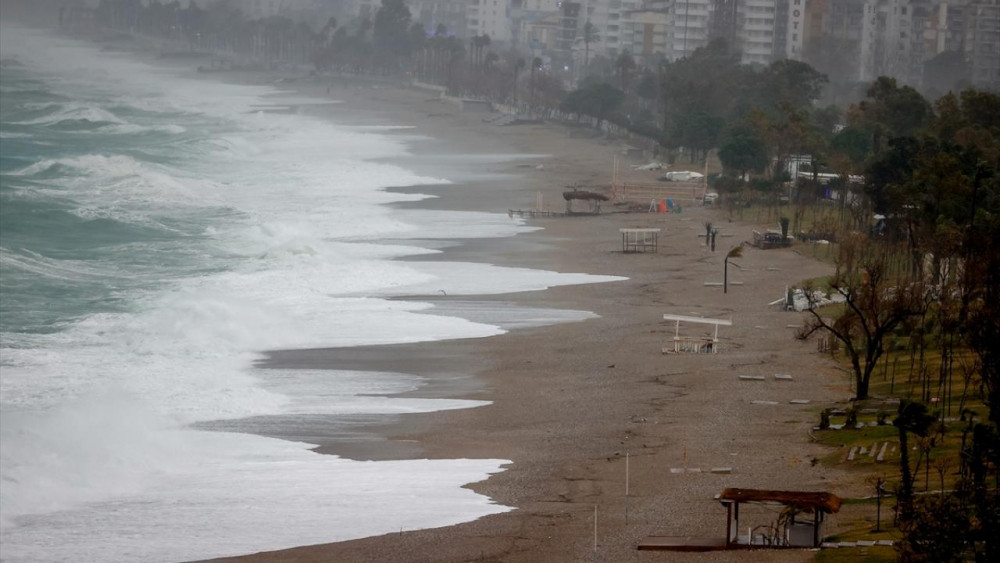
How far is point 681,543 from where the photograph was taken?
1989 centimetres

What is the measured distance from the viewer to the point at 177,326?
116ft

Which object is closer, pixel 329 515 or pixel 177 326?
pixel 329 515

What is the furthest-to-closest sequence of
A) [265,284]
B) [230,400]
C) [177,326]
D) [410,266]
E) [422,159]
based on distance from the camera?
1. [422,159]
2. [410,266]
3. [265,284]
4. [177,326]
5. [230,400]

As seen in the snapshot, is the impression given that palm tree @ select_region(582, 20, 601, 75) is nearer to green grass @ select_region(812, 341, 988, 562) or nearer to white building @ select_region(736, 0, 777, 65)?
white building @ select_region(736, 0, 777, 65)

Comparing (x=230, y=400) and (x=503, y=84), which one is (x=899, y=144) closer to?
(x=230, y=400)

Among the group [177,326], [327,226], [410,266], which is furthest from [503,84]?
[177,326]

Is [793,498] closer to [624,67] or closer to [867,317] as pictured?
[867,317]

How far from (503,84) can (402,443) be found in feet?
391

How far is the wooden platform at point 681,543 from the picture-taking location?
19.6 meters

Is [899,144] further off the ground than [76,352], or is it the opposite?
[899,144]

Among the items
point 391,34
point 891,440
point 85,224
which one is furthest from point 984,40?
point 891,440

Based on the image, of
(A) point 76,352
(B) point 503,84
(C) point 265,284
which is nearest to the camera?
(A) point 76,352

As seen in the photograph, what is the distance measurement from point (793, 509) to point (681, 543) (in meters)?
1.48

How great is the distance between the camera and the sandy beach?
68.4 ft
